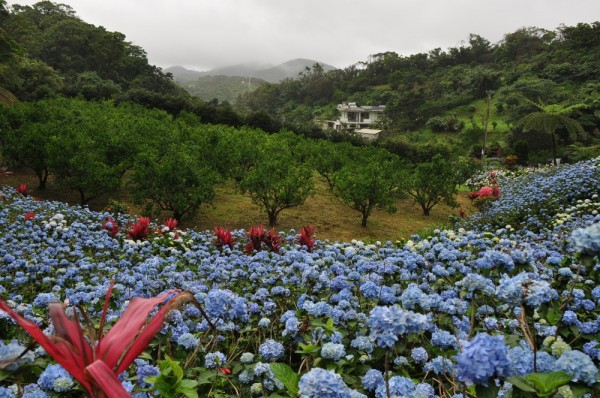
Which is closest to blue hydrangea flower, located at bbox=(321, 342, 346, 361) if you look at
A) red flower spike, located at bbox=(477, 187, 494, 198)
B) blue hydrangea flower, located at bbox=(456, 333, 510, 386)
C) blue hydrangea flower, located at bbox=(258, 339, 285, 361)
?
blue hydrangea flower, located at bbox=(258, 339, 285, 361)

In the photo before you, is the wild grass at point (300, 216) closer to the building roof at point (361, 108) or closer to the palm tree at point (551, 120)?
the palm tree at point (551, 120)

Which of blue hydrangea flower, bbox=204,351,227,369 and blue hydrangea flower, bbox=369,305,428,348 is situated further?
blue hydrangea flower, bbox=204,351,227,369

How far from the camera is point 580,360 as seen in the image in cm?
117

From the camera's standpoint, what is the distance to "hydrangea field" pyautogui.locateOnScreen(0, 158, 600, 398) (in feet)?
4.04

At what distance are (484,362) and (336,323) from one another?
1.23 metres

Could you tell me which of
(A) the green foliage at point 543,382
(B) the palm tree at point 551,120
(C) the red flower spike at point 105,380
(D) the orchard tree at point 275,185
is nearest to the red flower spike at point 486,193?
(D) the orchard tree at point 275,185

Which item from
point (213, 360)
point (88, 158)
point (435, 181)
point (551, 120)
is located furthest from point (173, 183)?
point (551, 120)

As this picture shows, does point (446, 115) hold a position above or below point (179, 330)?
above

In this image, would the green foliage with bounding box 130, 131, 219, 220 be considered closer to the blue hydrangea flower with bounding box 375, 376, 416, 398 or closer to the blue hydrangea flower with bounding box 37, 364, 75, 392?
the blue hydrangea flower with bounding box 37, 364, 75, 392

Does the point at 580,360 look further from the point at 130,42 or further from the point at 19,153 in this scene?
the point at 130,42

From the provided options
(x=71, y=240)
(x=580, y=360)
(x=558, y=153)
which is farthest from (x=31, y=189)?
(x=558, y=153)

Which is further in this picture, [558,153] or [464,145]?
[464,145]

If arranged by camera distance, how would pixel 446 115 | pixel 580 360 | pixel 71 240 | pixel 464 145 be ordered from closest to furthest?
pixel 580 360 → pixel 71 240 → pixel 464 145 → pixel 446 115

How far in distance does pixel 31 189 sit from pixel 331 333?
10936mm
